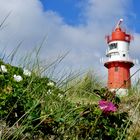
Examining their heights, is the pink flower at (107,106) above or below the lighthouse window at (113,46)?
below

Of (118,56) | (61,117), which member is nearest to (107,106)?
(61,117)

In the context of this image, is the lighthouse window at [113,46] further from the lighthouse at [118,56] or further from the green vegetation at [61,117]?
the green vegetation at [61,117]

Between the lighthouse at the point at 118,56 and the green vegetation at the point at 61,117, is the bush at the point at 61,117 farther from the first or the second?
the lighthouse at the point at 118,56

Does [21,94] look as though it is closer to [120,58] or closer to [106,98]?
[106,98]

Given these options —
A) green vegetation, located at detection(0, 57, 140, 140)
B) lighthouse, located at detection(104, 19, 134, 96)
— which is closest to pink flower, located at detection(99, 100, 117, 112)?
green vegetation, located at detection(0, 57, 140, 140)

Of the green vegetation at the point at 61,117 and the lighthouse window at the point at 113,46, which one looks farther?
the lighthouse window at the point at 113,46

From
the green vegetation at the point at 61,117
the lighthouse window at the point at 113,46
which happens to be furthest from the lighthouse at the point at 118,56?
the green vegetation at the point at 61,117

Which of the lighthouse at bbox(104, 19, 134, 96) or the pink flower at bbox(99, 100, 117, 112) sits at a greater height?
the lighthouse at bbox(104, 19, 134, 96)

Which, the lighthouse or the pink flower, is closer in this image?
the pink flower

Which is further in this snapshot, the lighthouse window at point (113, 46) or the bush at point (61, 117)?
the lighthouse window at point (113, 46)

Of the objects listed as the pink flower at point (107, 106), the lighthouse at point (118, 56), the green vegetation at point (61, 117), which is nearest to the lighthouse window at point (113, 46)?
the lighthouse at point (118, 56)

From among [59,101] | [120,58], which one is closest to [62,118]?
[59,101]

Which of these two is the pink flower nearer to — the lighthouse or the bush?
the bush

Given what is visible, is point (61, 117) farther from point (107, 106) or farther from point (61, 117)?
point (107, 106)
